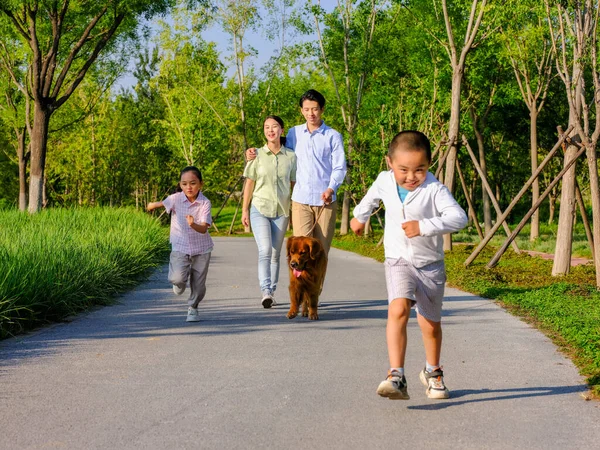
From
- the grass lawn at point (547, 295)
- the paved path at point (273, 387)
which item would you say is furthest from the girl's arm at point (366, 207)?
the grass lawn at point (547, 295)

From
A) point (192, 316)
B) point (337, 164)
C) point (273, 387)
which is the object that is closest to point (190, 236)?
point (192, 316)

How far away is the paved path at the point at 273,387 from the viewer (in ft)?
14.6

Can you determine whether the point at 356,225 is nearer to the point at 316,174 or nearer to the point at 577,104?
the point at 316,174

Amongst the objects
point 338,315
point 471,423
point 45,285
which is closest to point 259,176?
point 338,315

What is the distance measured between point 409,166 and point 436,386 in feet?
4.44

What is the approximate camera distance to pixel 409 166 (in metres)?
5.11

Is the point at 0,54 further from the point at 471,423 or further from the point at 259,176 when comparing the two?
the point at 471,423

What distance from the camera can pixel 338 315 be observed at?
30.0 ft

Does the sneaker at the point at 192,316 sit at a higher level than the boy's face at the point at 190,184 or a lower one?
lower

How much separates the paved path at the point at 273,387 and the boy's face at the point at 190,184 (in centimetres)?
126

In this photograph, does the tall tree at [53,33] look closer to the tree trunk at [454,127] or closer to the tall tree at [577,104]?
the tree trunk at [454,127]

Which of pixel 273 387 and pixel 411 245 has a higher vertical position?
pixel 411 245

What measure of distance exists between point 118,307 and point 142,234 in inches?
285

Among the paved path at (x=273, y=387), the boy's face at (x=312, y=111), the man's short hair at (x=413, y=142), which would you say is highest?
the boy's face at (x=312, y=111)
